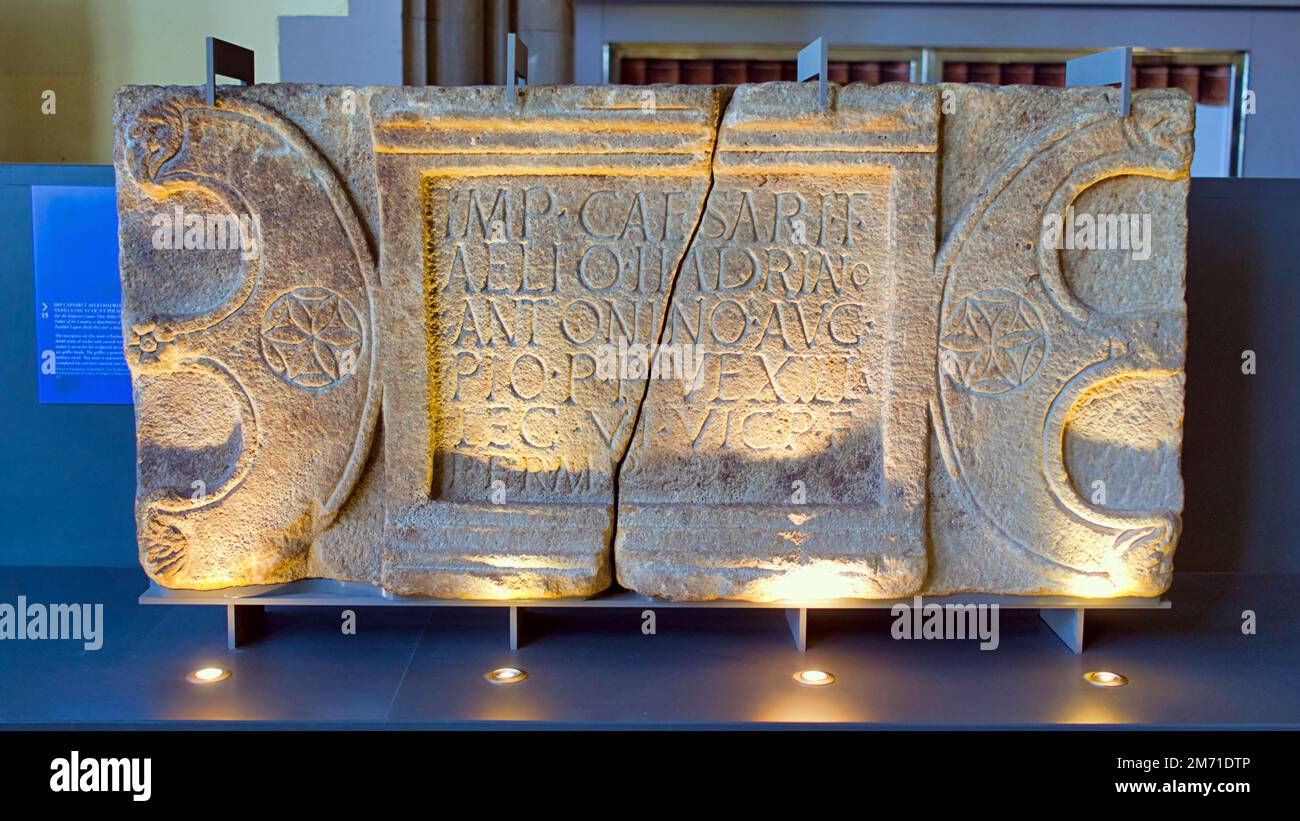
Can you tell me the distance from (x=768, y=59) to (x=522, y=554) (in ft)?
9.63

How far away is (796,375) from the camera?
2889 mm

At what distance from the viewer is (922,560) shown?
282 centimetres

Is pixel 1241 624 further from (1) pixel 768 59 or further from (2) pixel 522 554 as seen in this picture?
(1) pixel 768 59

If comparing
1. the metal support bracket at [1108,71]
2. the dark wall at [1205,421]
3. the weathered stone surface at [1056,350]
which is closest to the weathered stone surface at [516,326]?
the weathered stone surface at [1056,350]

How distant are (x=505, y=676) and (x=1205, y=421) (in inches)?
104

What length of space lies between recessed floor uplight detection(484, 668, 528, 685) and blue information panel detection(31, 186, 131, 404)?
1793 mm

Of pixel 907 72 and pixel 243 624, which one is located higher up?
pixel 907 72

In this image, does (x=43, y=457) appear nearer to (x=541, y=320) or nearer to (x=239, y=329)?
(x=239, y=329)

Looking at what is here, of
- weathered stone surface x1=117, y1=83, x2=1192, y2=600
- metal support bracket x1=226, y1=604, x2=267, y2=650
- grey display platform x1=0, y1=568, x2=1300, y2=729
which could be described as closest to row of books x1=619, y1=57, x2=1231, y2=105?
weathered stone surface x1=117, y1=83, x2=1192, y2=600

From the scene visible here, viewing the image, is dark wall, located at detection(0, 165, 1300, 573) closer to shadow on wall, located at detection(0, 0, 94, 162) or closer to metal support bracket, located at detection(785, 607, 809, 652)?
shadow on wall, located at detection(0, 0, 94, 162)

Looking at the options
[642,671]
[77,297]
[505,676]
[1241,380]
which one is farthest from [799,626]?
[77,297]

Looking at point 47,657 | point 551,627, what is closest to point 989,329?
point 551,627
